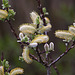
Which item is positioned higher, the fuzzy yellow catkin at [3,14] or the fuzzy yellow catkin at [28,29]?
the fuzzy yellow catkin at [3,14]

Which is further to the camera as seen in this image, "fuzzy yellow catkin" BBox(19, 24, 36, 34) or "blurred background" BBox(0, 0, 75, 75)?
"blurred background" BBox(0, 0, 75, 75)

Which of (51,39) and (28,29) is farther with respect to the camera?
(51,39)

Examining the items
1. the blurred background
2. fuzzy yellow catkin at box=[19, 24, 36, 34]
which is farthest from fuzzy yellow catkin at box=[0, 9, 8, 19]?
the blurred background

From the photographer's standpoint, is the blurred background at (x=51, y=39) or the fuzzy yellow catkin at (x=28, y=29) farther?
the blurred background at (x=51, y=39)

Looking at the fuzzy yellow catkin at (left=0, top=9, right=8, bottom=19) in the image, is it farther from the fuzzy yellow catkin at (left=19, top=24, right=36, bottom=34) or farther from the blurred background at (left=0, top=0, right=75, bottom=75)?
the blurred background at (left=0, top=0, right=75, bottom=75)

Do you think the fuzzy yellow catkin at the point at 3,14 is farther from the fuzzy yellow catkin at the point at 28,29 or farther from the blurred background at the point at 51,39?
the blurred background at the point at 51,39

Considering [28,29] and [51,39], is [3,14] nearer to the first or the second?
[28,29]

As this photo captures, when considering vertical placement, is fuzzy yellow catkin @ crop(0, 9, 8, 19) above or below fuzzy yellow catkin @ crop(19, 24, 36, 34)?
above

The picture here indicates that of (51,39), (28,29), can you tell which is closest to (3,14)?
(28,29)

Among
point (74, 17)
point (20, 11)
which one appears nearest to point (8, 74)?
point (74, 17)

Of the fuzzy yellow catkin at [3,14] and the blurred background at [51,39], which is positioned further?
the blurred background at [51,39]

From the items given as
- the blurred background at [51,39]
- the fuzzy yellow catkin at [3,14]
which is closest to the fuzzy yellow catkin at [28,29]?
the fuzzy yellow catkin at [3,14]

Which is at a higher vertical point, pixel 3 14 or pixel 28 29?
pixel 3 14
